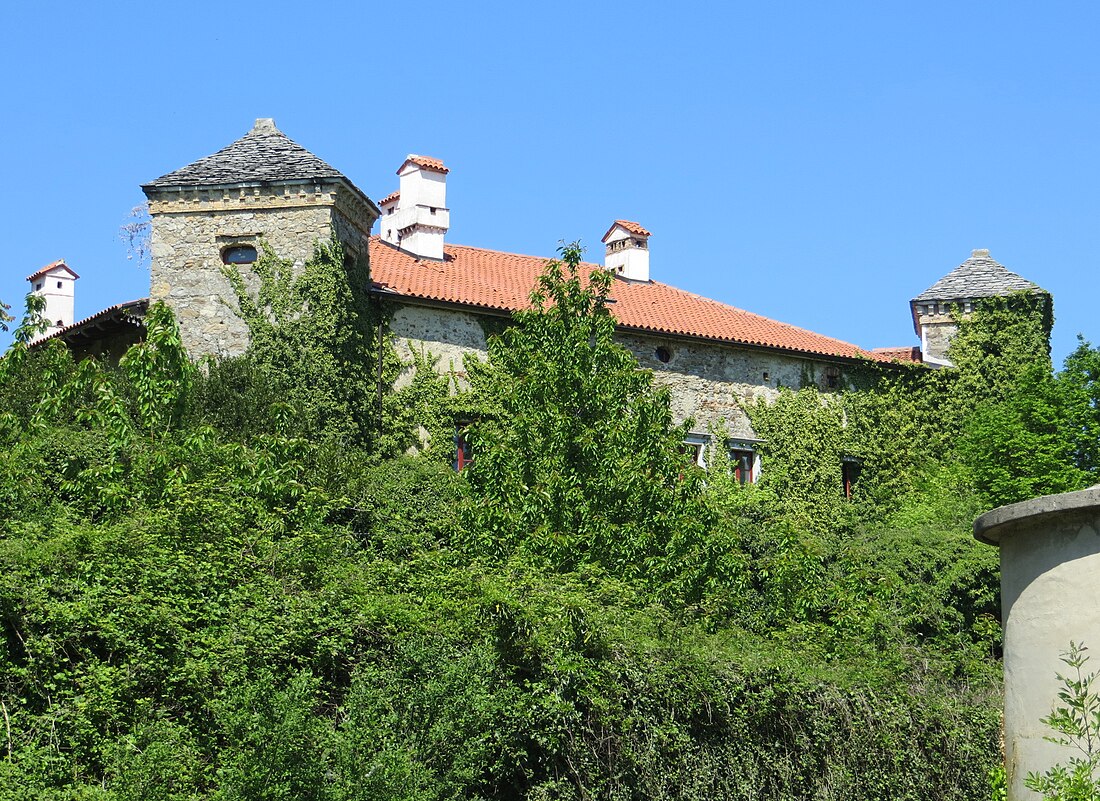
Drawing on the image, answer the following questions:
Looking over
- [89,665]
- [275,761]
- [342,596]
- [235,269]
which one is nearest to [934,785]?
[342,596]

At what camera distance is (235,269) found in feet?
83.4

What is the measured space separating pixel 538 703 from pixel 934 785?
13.9 feet

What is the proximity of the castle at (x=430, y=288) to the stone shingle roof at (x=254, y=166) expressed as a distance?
4cm

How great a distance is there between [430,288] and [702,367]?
6151 mm

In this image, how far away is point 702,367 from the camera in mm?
30000

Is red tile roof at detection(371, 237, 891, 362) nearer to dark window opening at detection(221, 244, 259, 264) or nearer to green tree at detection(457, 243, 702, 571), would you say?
dark window opening at detection(221, 244, 259, 264)

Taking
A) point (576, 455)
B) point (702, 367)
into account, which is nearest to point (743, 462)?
point (702, 367)

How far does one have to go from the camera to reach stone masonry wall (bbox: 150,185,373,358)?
25422 mm

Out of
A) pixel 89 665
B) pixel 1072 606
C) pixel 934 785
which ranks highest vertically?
Answer: pixel 1072 606

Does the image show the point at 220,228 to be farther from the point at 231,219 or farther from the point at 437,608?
the point at 437,608

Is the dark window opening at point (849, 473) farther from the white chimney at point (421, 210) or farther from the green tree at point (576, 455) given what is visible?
the green tree at point (576, 455)

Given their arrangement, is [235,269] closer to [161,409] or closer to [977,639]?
[161,409]

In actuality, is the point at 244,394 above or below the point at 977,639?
above

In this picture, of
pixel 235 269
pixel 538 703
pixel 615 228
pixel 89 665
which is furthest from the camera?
pixel 615 228
